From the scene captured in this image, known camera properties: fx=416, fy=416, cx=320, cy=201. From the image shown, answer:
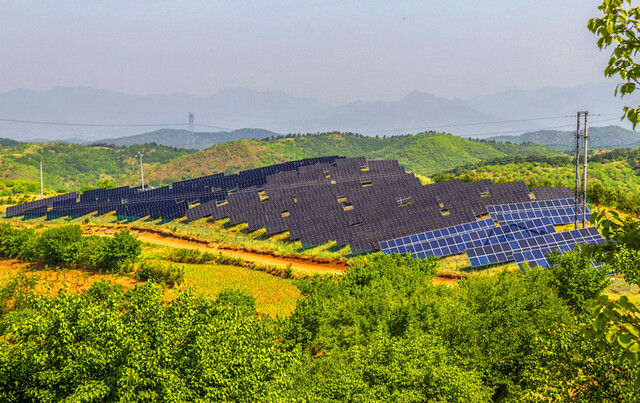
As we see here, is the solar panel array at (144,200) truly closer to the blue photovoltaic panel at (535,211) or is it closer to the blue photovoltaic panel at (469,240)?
the blue photovoltaic panel at (469,240)

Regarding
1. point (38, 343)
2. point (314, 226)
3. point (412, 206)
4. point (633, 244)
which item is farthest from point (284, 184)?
point (633, 244)

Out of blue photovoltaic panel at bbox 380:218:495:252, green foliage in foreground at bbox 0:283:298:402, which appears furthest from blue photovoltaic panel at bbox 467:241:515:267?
green foliage in foreground at bbox 0:283:298:402

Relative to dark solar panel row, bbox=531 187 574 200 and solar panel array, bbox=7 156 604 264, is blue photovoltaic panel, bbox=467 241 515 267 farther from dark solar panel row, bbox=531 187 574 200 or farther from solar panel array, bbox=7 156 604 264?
dark solar panel row, bbox=531 187 574 200

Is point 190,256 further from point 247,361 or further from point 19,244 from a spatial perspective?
point 247,361

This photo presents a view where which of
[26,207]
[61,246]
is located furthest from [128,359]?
[26,207]

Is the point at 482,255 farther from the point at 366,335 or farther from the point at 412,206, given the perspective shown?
the point at 366,335

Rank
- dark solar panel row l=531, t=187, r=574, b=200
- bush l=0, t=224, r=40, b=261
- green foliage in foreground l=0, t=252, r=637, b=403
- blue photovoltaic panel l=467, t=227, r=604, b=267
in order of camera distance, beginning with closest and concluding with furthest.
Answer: green foliage in foreground l=0, t=252, r=637, b=403, blue photovoltaic panel l=467, t=227, r=604, b=267, bush l=0, t=224, r=40, b=261, dark solar panel row l=531, t=187, r=574, b=200

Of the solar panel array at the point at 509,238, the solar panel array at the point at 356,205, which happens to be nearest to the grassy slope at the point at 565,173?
the solar panel array at the point at 356,205
